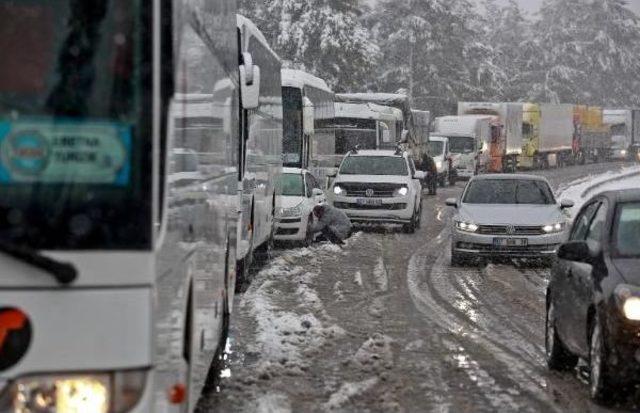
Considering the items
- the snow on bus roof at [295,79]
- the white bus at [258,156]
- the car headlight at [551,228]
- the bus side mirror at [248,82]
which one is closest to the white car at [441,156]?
the snow on bus roof at [295,79]

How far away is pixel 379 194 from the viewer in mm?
28750

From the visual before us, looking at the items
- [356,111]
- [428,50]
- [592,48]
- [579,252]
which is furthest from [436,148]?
[592,48]

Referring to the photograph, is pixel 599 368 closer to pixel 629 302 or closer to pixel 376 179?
pixel 629 302

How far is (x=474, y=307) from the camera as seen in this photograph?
15.5 meters

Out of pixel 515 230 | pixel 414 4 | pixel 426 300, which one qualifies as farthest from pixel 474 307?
pixel 414 4

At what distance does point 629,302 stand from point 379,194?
20013mm

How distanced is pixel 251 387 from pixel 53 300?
5128mm

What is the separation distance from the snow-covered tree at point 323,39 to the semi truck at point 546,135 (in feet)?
32.6

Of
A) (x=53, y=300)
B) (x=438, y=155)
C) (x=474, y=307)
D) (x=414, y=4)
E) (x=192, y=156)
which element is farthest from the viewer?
(x=414, y=4)

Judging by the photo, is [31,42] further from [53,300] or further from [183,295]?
[183,295]

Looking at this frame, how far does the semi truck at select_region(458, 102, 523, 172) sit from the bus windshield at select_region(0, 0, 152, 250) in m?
59.6

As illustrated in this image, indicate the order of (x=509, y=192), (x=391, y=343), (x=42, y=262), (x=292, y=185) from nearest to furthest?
(x=42, y=262)
(x=391, y=343)
(x=509, y=192)
(x=292, y=185)

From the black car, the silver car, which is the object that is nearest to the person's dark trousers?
the silver car

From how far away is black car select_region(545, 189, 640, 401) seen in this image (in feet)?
28.8
